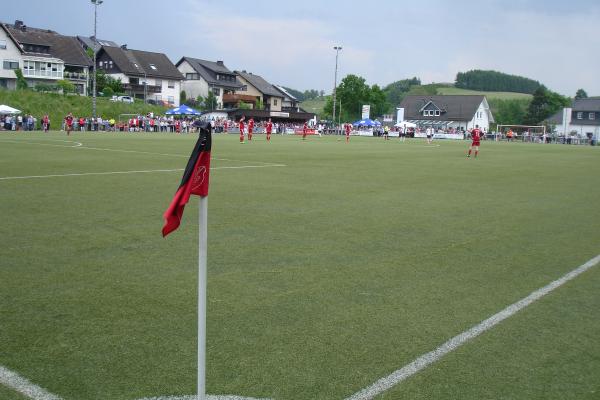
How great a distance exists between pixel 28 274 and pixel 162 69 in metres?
95.1

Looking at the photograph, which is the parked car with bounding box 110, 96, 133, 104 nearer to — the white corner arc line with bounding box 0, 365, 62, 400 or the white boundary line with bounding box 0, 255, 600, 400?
the white boundary line with bounding box 0, 255, 600, 400

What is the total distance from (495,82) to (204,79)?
118m

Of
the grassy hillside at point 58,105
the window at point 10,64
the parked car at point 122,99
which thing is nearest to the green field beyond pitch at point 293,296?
the grassy hillside at point 58,105

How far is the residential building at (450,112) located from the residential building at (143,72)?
150ft

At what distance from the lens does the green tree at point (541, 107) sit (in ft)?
413

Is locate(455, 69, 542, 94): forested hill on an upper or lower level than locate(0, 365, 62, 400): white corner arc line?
upper

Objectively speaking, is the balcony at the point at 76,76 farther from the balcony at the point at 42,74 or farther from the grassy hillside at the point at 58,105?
the grassy hillside at the point at 58,105

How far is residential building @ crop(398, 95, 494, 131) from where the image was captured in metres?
115

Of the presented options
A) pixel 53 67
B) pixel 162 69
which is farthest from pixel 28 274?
pixel 162 69

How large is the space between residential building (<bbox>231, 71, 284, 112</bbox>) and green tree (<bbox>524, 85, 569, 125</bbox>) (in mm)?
55873

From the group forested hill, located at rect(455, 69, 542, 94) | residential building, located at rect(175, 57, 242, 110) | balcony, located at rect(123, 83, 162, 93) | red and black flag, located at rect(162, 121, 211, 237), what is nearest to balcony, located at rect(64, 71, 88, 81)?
Result: balcony, located at rect(123, 83, 162, 93)

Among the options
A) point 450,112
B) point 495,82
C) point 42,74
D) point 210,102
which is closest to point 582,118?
point 450,112

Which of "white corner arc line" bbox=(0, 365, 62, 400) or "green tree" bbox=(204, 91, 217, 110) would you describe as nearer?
"white corner arc line" bbox=(0, 365, 62, 400)

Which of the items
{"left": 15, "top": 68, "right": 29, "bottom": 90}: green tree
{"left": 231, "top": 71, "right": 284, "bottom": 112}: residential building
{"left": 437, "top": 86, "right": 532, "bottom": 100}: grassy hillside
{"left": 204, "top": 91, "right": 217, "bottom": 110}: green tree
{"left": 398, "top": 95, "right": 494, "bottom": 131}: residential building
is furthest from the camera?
{"left": 437, "top": 86, "right": 532, "bottom": 100}: grassy hillside
